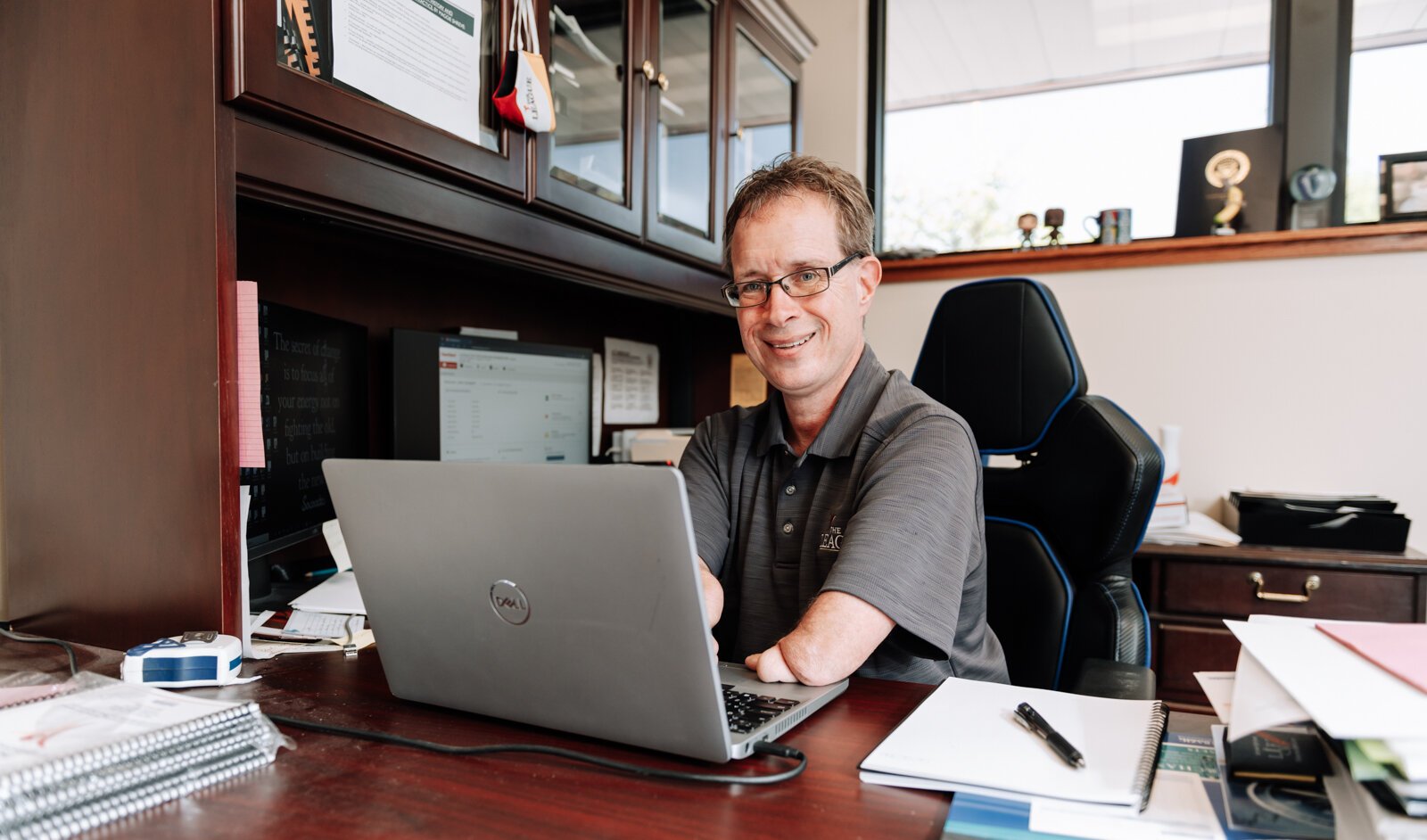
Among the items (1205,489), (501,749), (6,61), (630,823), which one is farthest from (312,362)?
(1205,489)

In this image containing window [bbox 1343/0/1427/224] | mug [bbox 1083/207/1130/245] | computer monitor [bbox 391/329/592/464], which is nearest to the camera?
computer monitor [bbox 391/329/592/464]

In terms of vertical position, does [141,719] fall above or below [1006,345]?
below

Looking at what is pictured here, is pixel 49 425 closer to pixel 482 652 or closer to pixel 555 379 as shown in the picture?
pixel 482 652

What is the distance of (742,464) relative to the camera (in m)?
1.26

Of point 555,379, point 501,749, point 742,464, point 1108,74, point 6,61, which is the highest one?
point 1108,74

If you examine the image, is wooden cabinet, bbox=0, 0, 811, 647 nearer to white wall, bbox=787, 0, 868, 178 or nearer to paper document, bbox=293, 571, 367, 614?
paper document, bbox=293, 571, 367, 614

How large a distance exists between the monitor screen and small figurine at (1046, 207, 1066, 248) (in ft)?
5.86

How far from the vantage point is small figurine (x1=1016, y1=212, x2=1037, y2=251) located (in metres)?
2.37

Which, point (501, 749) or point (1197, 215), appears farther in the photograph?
point (1197, 215)

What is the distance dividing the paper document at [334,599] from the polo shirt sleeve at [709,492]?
45 cm

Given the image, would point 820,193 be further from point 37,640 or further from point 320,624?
point 37,640

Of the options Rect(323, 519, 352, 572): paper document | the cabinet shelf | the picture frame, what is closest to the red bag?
Rect(323, 519, 352, 572): paper document

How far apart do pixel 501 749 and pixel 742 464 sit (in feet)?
2.08

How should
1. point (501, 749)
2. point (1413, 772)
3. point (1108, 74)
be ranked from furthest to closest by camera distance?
point (1108, 74)
point (501, 749)
point (1413, 772)
